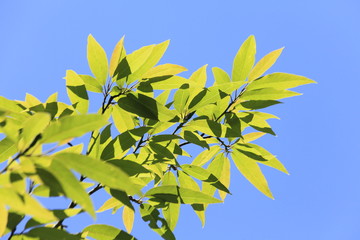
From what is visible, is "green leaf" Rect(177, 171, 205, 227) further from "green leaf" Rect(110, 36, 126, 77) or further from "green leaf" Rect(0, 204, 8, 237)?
"green leaf" Rect(0, 204, 8, 237)

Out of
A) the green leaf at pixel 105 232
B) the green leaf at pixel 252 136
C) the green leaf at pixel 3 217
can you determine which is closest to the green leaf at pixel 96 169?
the green leaf at pixel 3 217

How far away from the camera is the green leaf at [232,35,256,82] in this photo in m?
1.44

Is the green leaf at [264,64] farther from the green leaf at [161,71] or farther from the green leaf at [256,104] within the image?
the green leaf at [161,71]

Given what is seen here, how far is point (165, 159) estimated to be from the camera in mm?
1364

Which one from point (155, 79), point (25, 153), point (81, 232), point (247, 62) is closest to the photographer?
point (25, 153)

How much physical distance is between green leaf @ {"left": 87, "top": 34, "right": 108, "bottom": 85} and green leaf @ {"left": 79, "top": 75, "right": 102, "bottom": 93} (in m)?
0.02

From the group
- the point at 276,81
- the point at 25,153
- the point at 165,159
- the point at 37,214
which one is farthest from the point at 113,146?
the point at 276,81

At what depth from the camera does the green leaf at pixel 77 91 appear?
52.0 inches

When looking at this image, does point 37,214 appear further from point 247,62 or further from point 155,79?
point 247,62

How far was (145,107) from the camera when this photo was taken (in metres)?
1.29

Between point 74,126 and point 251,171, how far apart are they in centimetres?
82

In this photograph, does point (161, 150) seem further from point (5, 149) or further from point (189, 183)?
point (5, 149)

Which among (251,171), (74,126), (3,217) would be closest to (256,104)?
(251,171)

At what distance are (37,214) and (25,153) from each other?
0.17 m
